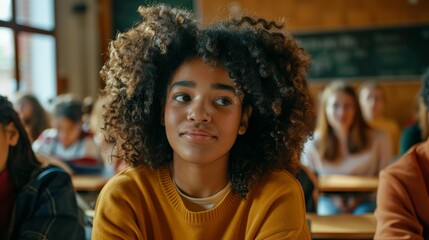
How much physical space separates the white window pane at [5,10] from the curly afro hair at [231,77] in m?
4.80

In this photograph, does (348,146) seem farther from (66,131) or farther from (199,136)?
(199,136)

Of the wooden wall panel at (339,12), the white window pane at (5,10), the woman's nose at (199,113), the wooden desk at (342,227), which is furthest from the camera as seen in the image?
the wooden wall panel at (339,12)

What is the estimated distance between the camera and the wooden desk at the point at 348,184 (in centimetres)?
339

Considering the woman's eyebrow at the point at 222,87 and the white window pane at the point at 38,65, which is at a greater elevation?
the white window pane at the point at 38,65

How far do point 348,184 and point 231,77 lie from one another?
2362mm

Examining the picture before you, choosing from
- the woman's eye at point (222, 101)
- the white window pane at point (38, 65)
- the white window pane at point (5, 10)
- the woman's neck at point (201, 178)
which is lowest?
the woman's neck at point (201, 178)

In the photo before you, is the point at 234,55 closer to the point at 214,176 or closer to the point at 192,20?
the point at 192,20

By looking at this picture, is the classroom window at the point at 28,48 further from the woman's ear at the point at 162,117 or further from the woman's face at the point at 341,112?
the woman's ear at the point at 162,117

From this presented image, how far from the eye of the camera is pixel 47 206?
161 centimetres

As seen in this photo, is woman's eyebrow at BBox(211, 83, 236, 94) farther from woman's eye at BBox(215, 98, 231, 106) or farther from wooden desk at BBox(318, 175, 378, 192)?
wooden desk at BBox(318, 175, 378, 192)

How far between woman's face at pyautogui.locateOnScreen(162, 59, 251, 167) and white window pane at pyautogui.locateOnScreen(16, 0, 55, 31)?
209 inches

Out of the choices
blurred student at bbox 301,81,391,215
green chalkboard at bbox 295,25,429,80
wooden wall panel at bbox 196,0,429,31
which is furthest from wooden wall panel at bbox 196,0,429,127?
blurred student at bbox 301,81,391,215

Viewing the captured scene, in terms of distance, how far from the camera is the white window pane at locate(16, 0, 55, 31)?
617cm

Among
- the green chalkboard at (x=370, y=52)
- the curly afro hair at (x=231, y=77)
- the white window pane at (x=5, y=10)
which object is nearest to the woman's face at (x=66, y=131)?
the white window pane at (x=5, y=10)
